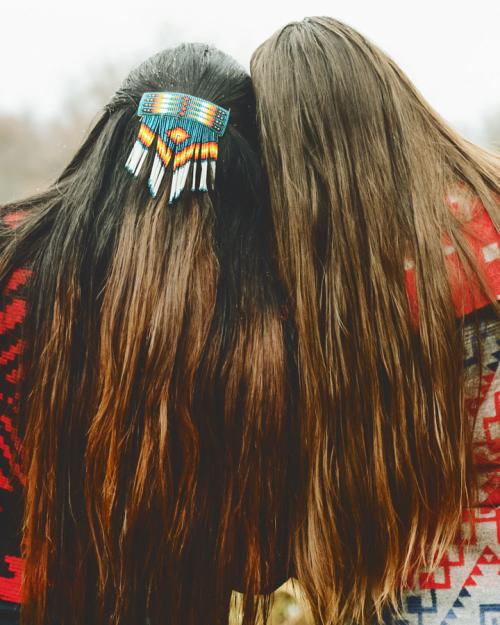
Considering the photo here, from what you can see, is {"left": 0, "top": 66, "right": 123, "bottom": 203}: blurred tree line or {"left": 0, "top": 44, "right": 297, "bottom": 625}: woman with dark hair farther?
{"left": 0, "top": 66, "right": 123, "bottom": 203}: blurred tree line

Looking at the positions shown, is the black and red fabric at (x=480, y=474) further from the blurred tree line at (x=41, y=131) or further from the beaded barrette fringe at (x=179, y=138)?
the blurred tree line at (x=41, y=131)

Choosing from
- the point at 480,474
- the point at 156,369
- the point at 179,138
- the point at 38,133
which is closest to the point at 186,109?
the point at 179,138

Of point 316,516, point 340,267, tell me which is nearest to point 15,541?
point 316,516

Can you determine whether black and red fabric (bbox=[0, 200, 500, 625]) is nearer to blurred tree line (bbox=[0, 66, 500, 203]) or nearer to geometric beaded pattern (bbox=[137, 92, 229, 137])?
geometric beaded pattern (bbox=[137, 92, 229, 137])

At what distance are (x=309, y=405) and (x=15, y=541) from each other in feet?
1.92

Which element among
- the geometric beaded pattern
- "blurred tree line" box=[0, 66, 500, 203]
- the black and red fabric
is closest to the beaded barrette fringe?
the geometric beaded pattern

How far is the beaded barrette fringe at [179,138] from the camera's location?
1.02 meters

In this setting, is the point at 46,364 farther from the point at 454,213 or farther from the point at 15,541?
the point at 454,213

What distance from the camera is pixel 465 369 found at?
3.49ft

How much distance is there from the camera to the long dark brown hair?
998 millimetres

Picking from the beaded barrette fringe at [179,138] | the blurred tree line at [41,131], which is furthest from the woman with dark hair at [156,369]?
the blurred tree line at [41,131]

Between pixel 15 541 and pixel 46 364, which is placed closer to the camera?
pixel 46 364

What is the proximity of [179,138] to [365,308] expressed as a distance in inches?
14.5

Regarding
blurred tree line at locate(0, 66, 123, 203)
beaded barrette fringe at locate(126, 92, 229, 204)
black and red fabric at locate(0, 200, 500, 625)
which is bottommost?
black and red fabric at locate(0, 200, 500, 625)
